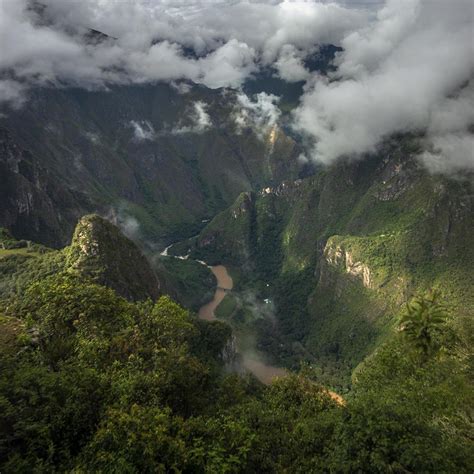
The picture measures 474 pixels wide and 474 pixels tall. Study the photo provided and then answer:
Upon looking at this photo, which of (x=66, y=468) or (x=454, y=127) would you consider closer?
(x=66, y=468)

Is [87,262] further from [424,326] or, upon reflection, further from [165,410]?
[165,410]

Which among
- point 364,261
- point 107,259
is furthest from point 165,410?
point 364,261

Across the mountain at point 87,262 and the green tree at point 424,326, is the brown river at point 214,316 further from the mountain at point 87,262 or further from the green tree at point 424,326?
the mountain at point 87,262

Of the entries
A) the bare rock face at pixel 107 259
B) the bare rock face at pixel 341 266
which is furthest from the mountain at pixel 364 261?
the bare rock face at pixel 107 259

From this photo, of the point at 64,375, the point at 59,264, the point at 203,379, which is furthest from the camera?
the point at 59,264

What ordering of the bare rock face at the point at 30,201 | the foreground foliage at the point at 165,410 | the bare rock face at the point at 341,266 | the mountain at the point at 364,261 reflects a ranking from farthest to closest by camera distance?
1. the bare rock face at the point at 341,266
2. the mountain at the point at 364,261
3. the bare rock face at the point at 30,201
4. the foreground foliage at the point at 165,410

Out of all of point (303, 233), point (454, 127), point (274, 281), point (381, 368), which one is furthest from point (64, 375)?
point (303, 233)

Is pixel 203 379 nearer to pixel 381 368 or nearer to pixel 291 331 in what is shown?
pixel 381 368
